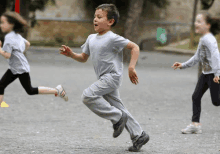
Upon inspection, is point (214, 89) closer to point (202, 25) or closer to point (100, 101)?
point (202, 25)

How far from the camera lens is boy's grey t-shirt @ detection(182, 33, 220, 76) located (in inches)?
207

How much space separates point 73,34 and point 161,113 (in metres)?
33.5

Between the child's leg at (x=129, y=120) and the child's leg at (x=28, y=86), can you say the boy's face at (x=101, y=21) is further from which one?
the child's leg at (x=28, y=86)

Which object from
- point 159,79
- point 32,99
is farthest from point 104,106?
point 159,79

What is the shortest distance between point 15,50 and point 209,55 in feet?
8.69

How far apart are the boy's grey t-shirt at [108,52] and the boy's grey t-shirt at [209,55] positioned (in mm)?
1513

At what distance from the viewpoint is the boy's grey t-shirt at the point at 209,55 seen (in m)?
5.25

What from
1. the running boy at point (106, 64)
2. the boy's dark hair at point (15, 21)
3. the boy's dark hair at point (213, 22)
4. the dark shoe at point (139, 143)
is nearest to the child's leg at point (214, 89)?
the boy's dark hair at point (213, 22)

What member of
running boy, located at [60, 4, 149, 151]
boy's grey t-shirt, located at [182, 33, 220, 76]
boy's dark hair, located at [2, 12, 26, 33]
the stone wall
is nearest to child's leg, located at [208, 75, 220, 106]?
boy's grey t-shirt, located at [182, 33, 220, 76]

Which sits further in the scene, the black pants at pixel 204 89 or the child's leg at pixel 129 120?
the black pants at pixel 204 89

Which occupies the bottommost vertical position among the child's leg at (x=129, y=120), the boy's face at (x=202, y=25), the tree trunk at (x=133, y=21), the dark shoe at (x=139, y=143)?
the tree trunk at (x=133, y=21)

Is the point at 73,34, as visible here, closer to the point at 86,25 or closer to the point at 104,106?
the point at 86,25

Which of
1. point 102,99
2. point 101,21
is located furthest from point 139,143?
point 101,21

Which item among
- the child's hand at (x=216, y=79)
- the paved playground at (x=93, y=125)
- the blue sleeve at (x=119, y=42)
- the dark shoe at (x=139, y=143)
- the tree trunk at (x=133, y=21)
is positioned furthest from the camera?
the tree trunk at (x=133, y=21)
